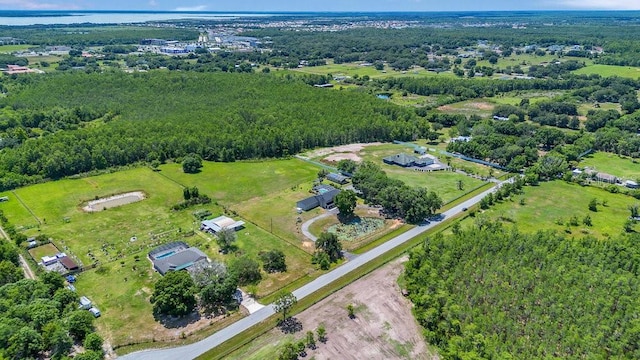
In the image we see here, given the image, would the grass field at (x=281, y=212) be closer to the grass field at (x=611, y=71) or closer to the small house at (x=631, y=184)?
the small house at (x=631, y=184)

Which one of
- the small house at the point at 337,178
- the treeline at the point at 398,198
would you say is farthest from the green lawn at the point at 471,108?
the treeline at the point at 398,198

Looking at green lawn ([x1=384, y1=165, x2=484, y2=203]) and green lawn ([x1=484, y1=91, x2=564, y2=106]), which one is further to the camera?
green lawn ([x1=484, y1=91, x2=564, y2=106])

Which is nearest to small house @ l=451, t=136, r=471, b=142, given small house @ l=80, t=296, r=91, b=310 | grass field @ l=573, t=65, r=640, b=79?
small house @ l=80, t=296, r=91, b=310

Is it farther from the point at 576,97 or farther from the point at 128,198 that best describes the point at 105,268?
the point at 576,97

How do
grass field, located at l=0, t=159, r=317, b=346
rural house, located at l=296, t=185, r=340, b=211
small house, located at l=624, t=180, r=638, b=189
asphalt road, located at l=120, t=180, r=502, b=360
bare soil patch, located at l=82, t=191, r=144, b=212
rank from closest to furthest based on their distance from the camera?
asphalt road, located at l=120, t=180, r=502, b=360 < grass field, located at l=0, t=159, r=317, b=346 < rural house, located at l=296, t=185, r=340, b=211 < bare soil patch, located at l=82, t=191, r=144, b=212 < small house, located at l=624, t=180, r=638, b=189

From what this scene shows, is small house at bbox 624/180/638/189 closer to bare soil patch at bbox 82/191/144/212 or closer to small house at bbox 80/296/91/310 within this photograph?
bare soil patch at bbox 82/191/144/212

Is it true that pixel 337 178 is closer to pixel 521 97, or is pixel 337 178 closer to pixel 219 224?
pixel 219 224
